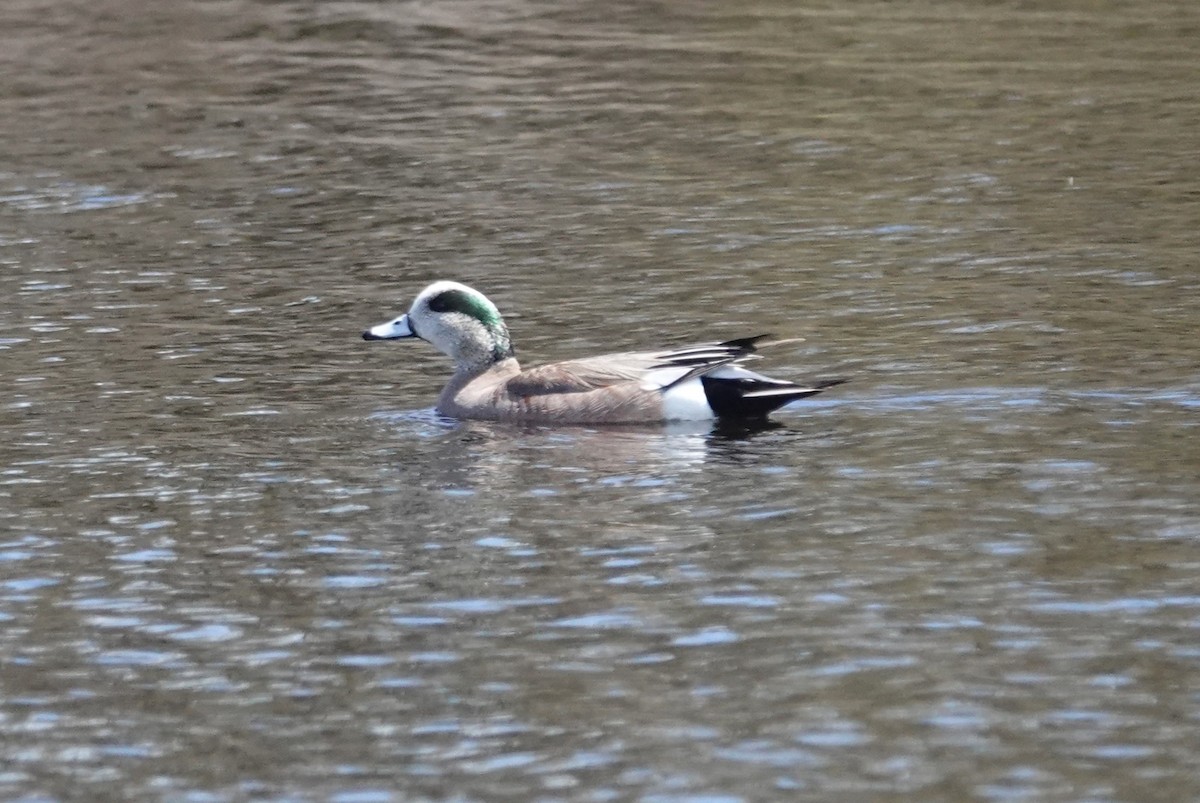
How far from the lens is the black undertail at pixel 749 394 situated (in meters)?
11.7

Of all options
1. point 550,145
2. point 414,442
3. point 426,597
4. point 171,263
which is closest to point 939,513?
point 426,597

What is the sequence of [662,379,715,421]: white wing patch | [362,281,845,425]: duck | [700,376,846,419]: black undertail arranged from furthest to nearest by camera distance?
[662,379,715,421]: white wing patch
[362,281,845,425]: duck
[700,376,846,419]: black undertail

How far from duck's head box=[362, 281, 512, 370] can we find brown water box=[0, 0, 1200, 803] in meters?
0.42

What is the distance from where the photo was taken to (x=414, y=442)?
11.8 m

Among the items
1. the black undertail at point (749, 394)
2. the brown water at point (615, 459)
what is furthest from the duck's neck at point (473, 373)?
the black undertail at point (749, 394)

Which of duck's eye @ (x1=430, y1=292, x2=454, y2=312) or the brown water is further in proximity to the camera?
duck's eye @ (x1=430, y1=292, x2=454, y2=312)

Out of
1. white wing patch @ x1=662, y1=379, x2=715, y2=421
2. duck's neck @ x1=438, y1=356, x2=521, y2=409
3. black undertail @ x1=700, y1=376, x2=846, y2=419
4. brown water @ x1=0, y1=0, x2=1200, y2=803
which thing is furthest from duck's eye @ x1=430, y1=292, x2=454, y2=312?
black undertail @ x1=700, y1=376, x2=846, y2=419

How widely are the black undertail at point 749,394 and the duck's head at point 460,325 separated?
66.3 inches

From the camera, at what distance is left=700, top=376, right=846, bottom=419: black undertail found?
1173cm

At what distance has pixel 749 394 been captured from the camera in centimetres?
1184

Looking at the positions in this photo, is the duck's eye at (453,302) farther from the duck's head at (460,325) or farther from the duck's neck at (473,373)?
the duck's neck at (473,373)

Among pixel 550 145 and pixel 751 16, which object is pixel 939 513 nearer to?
pixel 550 145

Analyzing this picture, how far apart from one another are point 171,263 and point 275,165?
170 inches

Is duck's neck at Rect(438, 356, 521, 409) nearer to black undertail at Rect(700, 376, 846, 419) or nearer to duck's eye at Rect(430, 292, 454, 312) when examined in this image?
duck's eye at Rect(430, 292, 454, 312)
